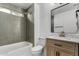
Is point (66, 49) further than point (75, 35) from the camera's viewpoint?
No

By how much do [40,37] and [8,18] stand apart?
550mm

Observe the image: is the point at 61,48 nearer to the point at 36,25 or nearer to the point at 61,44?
the point at 61,44

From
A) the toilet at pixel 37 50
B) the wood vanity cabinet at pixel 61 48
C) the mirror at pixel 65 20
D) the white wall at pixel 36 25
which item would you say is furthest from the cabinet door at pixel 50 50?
the mirror at pixel 65 20

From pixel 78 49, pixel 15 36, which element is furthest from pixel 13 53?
pixel 78 49

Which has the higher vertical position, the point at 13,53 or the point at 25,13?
the point at 25,13

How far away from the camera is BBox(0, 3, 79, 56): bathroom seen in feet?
3.30

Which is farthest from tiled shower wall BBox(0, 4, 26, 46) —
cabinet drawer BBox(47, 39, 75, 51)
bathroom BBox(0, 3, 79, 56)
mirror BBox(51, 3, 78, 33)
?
mirror BBox(51, 3, 78, 33)

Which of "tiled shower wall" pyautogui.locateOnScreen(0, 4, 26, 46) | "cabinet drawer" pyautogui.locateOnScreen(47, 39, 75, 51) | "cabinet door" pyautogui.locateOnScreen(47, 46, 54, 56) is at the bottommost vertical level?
"cabinet door" pyautogui.locateOnScreen(47, 46, 54, 56)

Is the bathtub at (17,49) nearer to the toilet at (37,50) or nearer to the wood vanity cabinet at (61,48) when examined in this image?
the toilet at (37,50)

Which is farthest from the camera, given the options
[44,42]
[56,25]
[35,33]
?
[56,25]

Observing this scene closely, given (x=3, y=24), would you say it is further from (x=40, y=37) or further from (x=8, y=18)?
(x=40, y=37)

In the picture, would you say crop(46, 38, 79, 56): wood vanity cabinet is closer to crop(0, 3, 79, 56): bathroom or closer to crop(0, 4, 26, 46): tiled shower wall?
crop(0, 3, 79, 56): bathroom

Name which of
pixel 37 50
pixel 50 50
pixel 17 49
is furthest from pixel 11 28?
pixel 50 50

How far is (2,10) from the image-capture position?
1.01 meters
